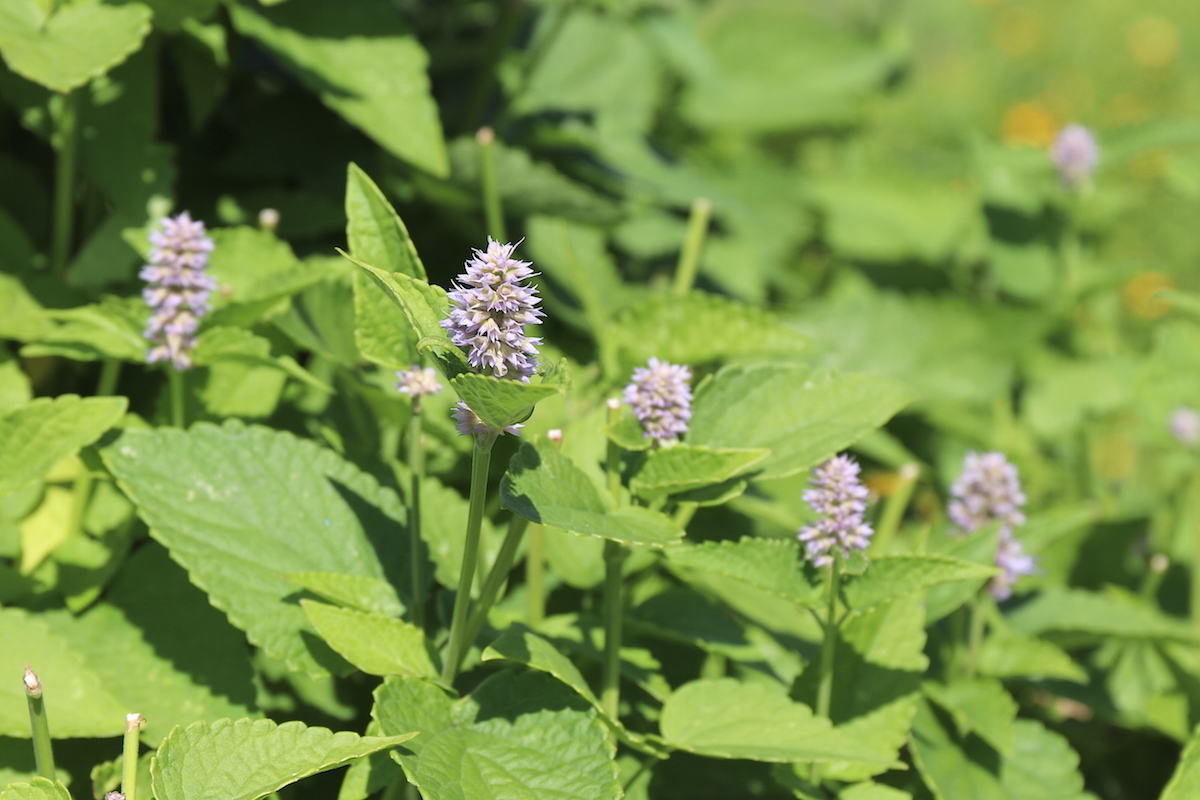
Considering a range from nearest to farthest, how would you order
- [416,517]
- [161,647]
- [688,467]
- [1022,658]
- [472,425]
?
[472,425] < [688,467] < [416,517] < [161,647] < [1022,658]

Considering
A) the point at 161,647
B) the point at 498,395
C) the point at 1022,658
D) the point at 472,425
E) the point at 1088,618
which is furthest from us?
the point at 1088,618

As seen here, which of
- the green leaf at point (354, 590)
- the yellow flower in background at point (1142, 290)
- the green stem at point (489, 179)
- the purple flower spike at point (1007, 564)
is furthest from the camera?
the yellow flower in background at point (1142, 290)

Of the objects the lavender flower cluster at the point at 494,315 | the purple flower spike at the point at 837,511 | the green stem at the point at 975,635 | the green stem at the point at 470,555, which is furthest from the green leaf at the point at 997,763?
the lavender flower cluster at the point at 494,315

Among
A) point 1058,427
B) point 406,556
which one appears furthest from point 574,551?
point 1058,427

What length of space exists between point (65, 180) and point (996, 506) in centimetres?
163

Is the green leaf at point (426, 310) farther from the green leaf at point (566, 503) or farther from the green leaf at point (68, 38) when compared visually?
the green leaf at point (68, 38)

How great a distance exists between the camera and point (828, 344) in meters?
2.80

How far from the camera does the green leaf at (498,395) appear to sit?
39.9 inches

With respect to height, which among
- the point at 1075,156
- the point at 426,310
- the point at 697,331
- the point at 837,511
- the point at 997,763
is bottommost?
the point at 997,763

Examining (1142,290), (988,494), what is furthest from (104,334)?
(1142,290)

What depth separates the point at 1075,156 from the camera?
307cm

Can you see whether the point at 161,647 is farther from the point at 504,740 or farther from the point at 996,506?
the point at 996,506

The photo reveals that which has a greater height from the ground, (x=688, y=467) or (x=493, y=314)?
(x=493, y=314)

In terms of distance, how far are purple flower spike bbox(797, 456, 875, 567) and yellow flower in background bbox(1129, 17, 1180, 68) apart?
6.96 metres
